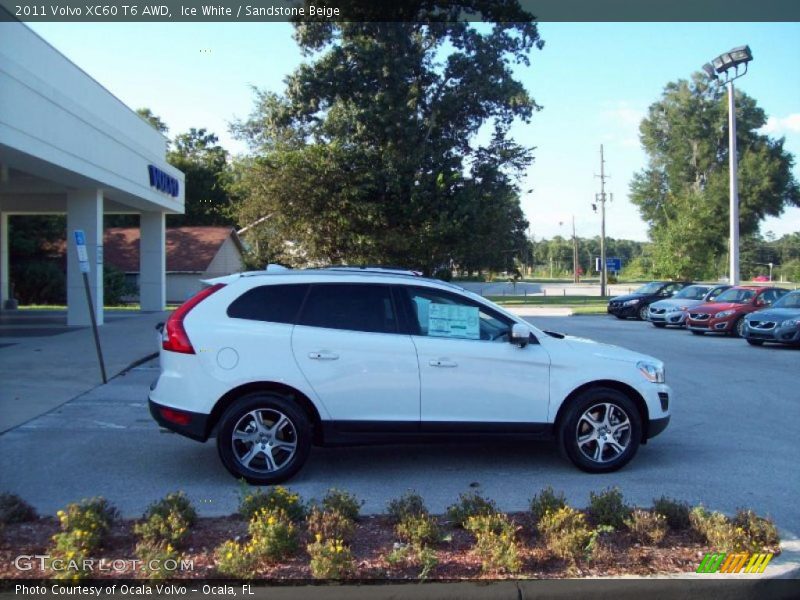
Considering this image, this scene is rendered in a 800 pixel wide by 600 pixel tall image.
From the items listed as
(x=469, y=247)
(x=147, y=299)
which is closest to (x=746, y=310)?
(x=469, y=247)

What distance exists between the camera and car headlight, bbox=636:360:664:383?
6738 mm

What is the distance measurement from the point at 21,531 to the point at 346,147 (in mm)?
26092

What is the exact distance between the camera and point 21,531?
16.0ft

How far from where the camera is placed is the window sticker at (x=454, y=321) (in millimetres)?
6535

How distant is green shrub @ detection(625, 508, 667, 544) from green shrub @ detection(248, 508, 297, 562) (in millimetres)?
2100

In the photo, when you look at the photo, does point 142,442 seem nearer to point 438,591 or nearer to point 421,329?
point 421,329

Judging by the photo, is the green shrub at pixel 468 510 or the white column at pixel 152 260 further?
the white column at pixel 152 260

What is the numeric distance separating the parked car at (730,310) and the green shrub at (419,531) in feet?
59.9

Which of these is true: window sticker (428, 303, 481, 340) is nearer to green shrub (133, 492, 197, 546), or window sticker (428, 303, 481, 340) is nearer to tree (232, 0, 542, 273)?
green shrub (133, 492, 197, 546)

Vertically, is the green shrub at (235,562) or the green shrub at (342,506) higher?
the green shrub at (342,506)

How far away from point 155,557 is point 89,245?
66.5 ft

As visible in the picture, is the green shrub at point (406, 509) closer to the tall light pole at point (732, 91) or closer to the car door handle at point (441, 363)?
the car door handle at point (441, 363)

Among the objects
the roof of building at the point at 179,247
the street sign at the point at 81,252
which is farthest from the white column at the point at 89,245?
the roof of building at the point at 179,247

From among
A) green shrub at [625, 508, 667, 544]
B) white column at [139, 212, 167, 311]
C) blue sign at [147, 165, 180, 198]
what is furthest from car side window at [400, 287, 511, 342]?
white column at [139, 212, 167, 311]
